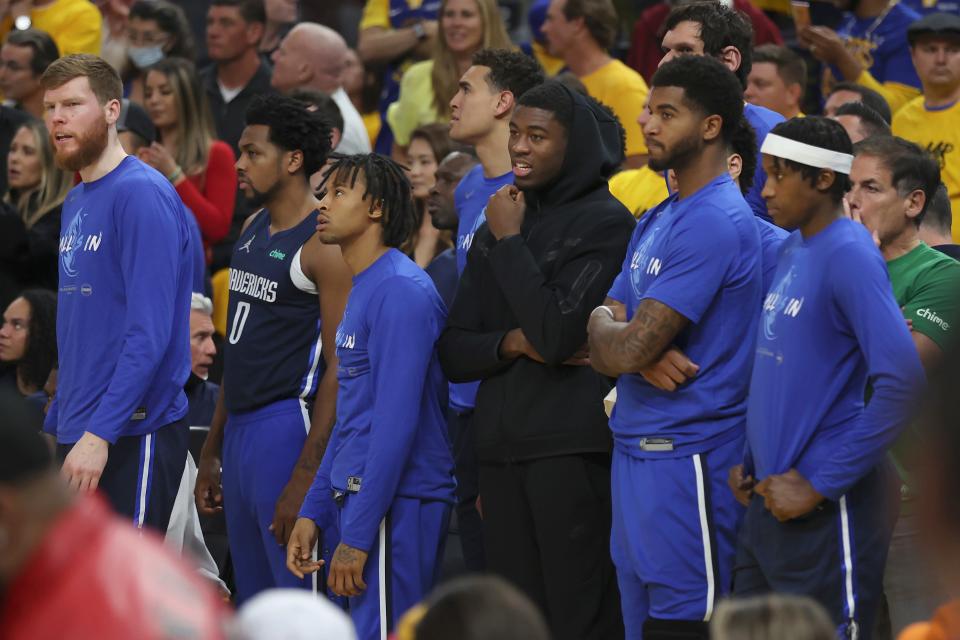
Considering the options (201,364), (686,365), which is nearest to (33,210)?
(201,364)

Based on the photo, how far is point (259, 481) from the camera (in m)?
6.26

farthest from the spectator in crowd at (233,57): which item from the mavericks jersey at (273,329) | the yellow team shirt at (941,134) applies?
the yellow team shirt at (941,134)

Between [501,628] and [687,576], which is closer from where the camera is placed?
[501,628]

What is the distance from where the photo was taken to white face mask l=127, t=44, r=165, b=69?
1052 centimetres

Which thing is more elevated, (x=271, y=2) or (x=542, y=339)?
(x=271, y=2)

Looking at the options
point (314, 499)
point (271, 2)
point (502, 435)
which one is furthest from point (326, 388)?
point (271, 2)

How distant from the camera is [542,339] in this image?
5.30 m

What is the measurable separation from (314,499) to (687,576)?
1594 mm

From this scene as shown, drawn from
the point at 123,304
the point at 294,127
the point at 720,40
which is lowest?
the point at 123,304

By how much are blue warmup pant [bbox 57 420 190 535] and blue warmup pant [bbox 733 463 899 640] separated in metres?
2.42

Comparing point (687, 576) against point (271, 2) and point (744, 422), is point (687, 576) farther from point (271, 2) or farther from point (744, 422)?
point (271, 2)

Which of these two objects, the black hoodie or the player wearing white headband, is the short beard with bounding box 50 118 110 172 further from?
the player wearing white headband

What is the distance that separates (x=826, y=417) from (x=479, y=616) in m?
2.25

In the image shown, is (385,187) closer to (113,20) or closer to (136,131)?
(136,131)
